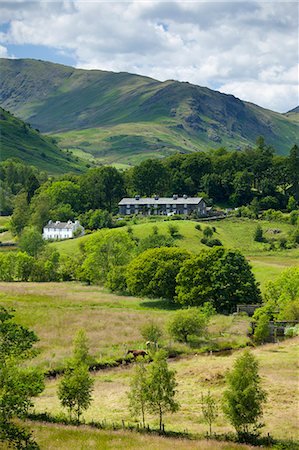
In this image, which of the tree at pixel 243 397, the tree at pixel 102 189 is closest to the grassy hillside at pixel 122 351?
the tree at pixel 243 397

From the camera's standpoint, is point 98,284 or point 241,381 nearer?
point 241,381

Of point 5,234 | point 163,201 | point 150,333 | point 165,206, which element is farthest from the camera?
point 163,201

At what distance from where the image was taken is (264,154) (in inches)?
7170

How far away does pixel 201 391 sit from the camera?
45812 millimetres

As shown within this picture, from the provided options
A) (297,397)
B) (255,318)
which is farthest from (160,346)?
(297,397)

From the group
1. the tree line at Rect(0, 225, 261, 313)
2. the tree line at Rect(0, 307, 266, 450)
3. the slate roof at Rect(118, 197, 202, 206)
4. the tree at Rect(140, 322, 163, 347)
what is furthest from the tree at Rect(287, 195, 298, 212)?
the tree line at Rect(0, 307, 266, 450)

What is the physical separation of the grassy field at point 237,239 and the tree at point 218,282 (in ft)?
Result: 55.3

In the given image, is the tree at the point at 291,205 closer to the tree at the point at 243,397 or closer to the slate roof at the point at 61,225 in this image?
the slate roof at the point at 61,225

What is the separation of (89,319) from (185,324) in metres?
14.5

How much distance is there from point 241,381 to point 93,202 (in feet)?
431

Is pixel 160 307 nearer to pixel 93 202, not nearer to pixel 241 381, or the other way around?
pixel 241 381

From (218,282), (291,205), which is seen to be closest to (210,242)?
(218,282)

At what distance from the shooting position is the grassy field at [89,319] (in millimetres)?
60312

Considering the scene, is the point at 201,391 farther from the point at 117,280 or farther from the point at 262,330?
the point at 117,280
